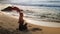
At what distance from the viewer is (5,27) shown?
1.83 meters

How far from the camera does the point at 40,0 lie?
475 cm

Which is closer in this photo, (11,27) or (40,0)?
(11,27)

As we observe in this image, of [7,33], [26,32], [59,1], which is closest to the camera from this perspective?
[7,33]

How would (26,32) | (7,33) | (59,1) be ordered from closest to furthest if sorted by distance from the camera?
(7,33)
(26,32)
(59,1)

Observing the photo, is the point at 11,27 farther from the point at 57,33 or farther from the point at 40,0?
the point at 40,0

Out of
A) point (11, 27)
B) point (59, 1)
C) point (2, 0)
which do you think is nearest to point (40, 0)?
point (59, 1)

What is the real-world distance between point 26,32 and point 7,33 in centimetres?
24

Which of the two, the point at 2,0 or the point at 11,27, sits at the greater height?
the point at 2,0

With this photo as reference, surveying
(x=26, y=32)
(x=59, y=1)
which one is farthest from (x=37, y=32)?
(x=59, y=1)

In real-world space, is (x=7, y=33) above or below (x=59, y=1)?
below

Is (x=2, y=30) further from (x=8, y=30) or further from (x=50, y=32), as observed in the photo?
(x=50, y=32)

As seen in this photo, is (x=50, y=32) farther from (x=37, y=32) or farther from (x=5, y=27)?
(x=5, y=27)

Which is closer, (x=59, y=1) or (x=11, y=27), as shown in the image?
(x=11, y=27)

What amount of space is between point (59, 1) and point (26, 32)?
3015mm
